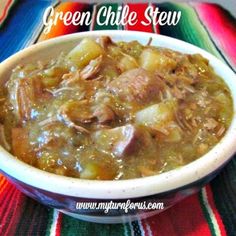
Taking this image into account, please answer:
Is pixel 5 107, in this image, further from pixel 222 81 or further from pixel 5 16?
pixel 5 16

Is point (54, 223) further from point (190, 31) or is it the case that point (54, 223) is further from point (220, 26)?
point (220, 26)

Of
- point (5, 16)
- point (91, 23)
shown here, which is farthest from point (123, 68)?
point (5, 16)

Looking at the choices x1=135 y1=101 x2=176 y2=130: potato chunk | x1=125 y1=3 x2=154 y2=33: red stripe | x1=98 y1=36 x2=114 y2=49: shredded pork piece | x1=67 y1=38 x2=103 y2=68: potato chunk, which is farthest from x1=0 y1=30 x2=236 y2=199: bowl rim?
x1=125 y1=3 x2=154 y2=33: red stripe

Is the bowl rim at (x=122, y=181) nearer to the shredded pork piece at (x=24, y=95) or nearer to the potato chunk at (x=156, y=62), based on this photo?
the shredded pork piece at (x=24, y=95)

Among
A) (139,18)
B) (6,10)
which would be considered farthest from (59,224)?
(6,10)

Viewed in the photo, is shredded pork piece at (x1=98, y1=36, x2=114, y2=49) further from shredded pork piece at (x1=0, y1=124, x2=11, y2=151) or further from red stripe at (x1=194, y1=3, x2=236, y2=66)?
red stripe at (x1=194, y1=3, x2=236, y2=66)

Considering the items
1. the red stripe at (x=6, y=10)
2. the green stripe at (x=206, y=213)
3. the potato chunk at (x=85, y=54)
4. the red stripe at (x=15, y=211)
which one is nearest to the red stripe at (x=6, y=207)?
the red stripe at (x=15, y=211)

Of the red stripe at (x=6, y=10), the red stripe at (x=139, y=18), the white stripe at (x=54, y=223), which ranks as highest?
the white stripe at (x=54, y=223)
